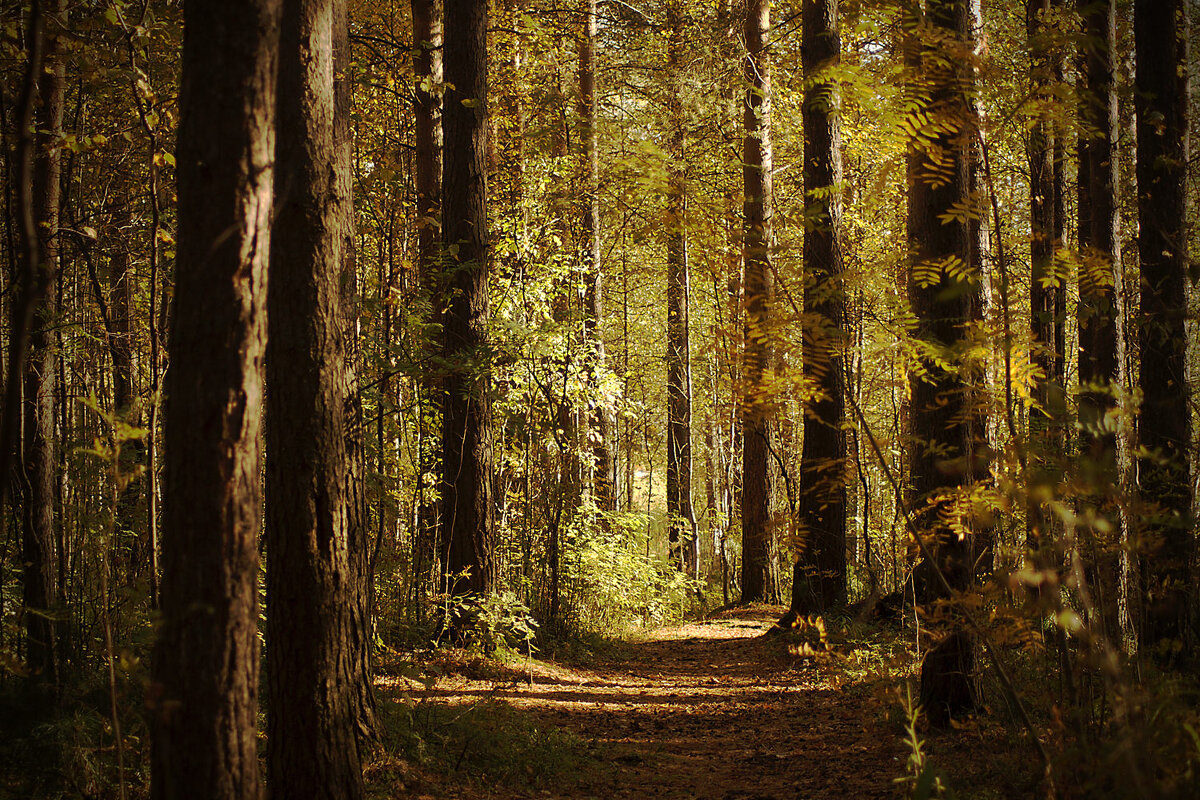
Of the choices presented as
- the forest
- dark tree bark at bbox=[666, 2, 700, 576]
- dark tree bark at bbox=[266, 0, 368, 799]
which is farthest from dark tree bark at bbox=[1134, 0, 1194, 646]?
dark tree bark at bbox=[666, 2, 700, 576]

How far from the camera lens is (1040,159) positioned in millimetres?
9625

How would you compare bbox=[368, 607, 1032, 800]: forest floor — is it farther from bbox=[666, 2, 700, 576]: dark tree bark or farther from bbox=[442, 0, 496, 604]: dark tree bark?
bbox=[666, 2, 700, 576]: dark tree bark

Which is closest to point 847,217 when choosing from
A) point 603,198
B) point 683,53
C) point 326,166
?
point 683,53

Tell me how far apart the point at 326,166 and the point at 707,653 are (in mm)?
7579

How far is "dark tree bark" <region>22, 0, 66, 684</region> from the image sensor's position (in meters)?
5.38

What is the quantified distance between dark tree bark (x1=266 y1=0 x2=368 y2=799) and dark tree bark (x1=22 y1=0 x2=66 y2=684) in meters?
2.07

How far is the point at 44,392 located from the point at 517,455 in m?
5.51

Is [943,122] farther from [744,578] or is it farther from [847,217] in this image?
[744,578]

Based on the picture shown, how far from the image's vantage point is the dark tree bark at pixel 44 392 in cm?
538

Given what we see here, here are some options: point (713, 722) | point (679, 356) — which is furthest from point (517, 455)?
point (679, 356)

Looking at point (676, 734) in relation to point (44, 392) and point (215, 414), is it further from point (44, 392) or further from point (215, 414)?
point (44, 392)

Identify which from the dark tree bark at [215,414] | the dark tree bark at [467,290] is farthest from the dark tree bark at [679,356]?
the dark tree bark at [215,414]

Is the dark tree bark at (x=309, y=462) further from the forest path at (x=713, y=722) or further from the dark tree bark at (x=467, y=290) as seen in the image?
the dark tree bark at (x=467, y=290)

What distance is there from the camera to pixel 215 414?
8.23 feet
